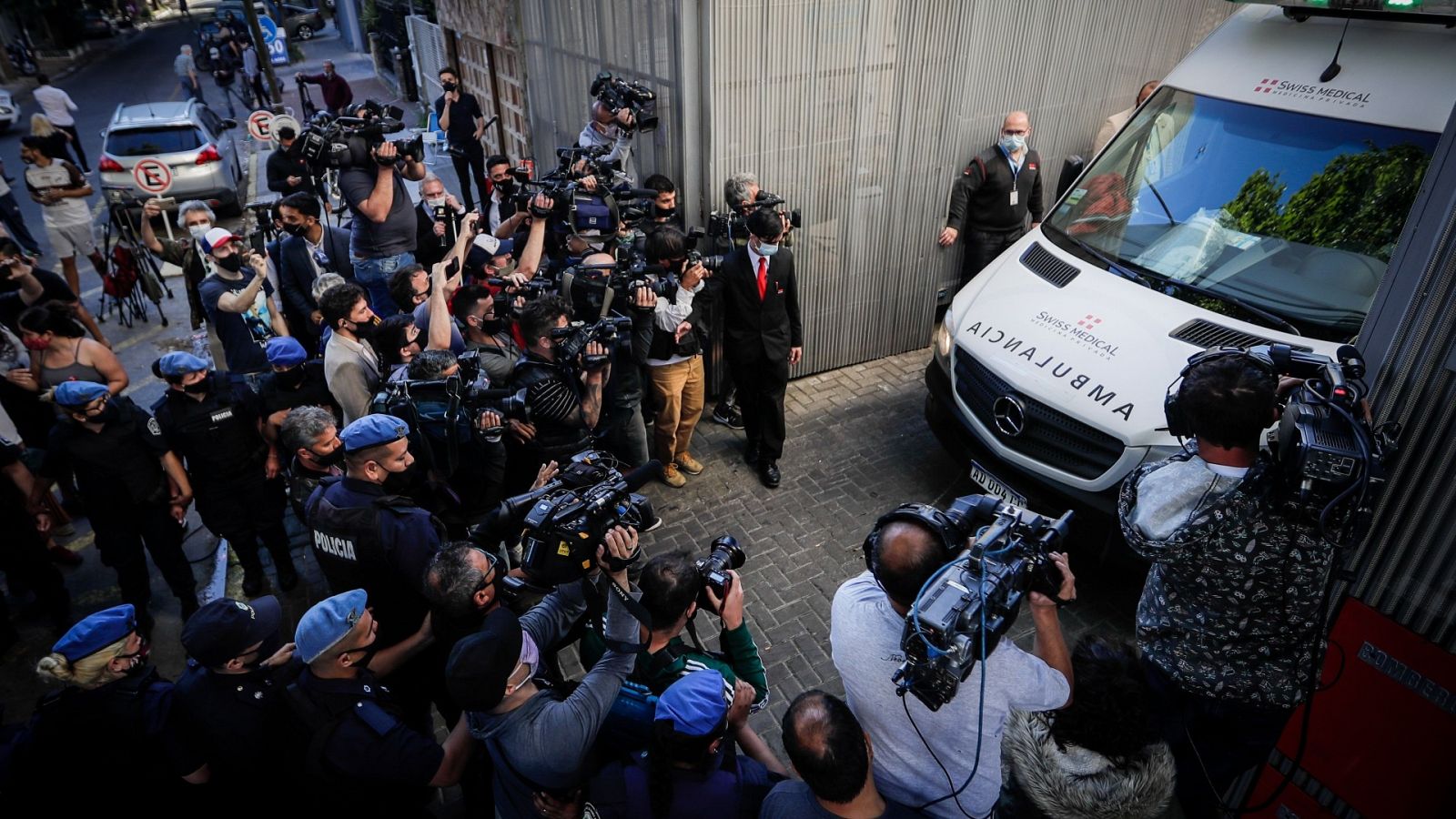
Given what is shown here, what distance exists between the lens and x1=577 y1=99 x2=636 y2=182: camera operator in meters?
6.80

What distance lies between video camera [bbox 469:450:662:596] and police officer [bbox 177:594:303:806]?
95cm

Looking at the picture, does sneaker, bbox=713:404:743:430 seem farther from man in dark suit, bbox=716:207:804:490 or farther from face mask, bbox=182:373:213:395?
face mask, bbox=182:373:213:395

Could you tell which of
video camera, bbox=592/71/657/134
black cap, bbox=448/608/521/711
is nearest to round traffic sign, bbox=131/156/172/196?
video camera, bbox=592/71/657/134

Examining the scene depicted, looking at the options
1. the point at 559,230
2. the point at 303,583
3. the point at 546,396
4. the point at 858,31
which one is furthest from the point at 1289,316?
the point at 303,583

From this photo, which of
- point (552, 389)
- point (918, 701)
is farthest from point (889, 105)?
point (918, 701)

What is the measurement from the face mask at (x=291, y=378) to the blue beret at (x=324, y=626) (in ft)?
7.88

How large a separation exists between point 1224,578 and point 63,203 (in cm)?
1195

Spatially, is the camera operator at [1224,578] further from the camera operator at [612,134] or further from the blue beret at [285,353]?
the camera operator at [612,134]

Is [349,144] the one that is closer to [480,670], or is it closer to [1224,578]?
[480,670]

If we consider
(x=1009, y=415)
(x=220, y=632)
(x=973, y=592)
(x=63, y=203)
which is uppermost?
(x=973, y=592)

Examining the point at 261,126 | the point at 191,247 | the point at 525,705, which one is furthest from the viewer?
the point at 261,126

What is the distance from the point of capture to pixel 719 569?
10.4 ft

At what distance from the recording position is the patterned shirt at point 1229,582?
289cm

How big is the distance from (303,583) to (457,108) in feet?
24.4
